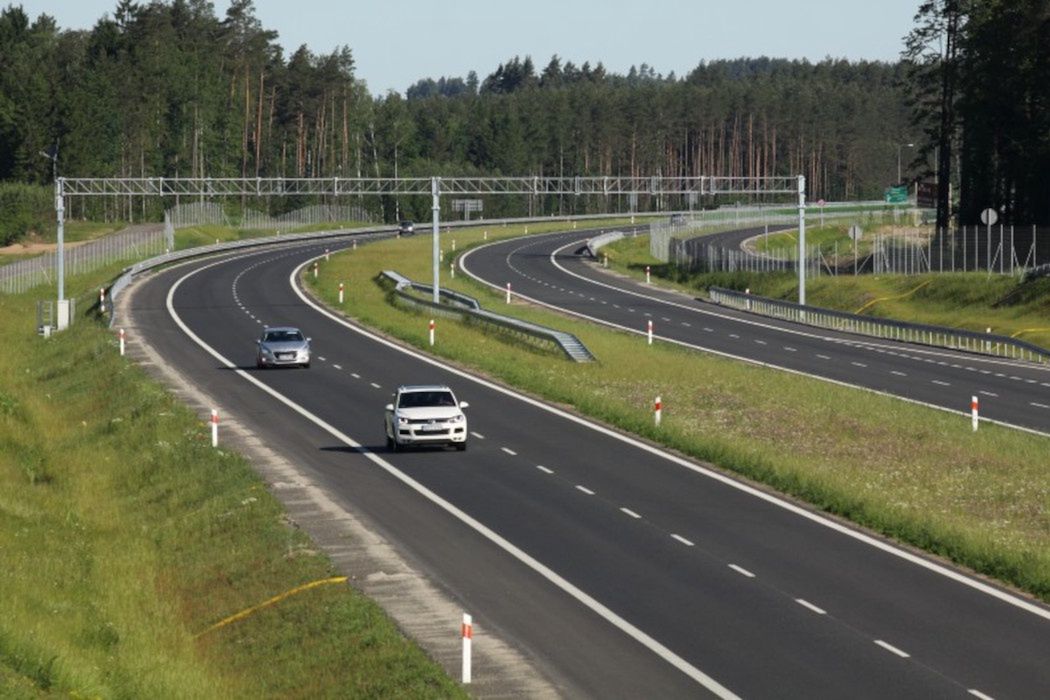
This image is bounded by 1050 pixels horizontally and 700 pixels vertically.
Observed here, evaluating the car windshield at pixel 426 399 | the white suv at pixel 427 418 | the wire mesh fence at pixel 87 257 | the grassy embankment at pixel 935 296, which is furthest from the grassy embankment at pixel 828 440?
the wire mesh fence at pixel 87 257

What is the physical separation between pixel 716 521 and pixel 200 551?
9.00 m

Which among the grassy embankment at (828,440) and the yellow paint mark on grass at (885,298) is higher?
the grassy embankment at (828,440)

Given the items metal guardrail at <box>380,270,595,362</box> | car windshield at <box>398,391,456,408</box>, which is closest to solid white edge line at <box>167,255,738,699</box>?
car windshield at <box>398,391,456,408</box>

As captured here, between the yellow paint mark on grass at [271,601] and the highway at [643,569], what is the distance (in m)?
1.57

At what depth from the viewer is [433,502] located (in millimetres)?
34969

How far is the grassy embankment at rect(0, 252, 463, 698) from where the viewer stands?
856 inches

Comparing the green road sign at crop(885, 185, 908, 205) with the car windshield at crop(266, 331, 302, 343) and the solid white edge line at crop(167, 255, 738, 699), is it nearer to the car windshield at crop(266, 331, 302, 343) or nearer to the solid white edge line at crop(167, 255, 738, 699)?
the car windshield at crop(266, 331, 302, 343)

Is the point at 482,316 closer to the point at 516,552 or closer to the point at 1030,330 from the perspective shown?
the point at 1030,330

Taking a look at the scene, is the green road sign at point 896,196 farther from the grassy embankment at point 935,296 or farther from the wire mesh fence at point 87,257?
the grassy embankment at point 935,296

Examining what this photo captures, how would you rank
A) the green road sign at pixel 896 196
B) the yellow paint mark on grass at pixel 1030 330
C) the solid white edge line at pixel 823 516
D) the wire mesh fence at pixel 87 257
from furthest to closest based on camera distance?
the green road sign at pixel 896 196 < the wire mesh fence at pixel 87 257 < the yellow paint mark on grass at pixel 1030 330 < the solid white edge line at pixel 823 516

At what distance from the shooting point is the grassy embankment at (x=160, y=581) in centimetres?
2173

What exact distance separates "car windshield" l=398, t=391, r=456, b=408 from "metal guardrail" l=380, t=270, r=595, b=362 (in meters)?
20.8

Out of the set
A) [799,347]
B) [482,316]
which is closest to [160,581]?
[482,316]

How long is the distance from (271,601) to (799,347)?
163 feet
